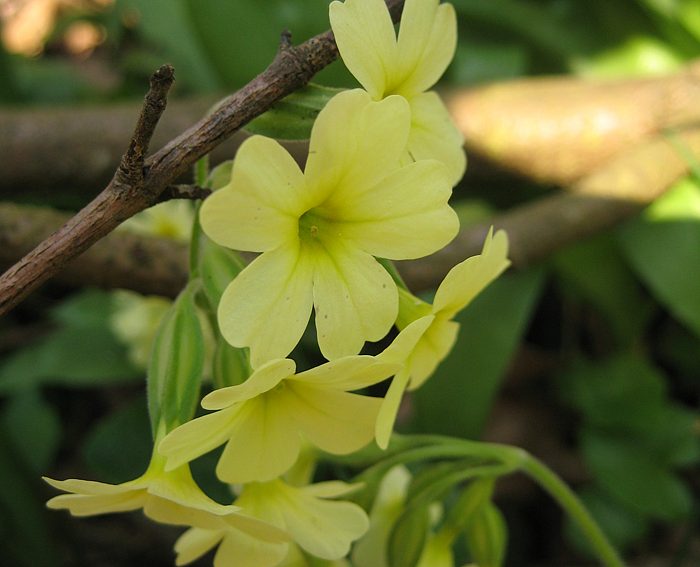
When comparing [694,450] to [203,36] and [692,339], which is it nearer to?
[692,339]

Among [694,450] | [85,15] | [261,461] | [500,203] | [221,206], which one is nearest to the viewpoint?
[221,206]

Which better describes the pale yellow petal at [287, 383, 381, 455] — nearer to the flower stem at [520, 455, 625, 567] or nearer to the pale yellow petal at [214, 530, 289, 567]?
the pale yellow petal at [214, 530, 289, 567]

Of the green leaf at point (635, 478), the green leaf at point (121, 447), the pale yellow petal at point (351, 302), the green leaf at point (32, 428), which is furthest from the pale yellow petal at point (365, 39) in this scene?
the green leaf at point (32, 428)

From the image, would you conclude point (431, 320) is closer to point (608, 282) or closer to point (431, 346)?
point (431, 346)

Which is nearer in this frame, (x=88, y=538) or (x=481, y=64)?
(x=88, y=538)

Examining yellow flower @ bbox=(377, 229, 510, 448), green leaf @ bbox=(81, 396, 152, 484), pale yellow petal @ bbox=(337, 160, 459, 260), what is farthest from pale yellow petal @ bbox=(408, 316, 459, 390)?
green leaf @ bbox=(81, 396, 152, 484)

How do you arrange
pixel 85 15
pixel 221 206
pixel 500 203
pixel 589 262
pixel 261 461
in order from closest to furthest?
pixel 221 206
pixel 261 461
pixel 589 262
pixel 500 203
pixel 85 15

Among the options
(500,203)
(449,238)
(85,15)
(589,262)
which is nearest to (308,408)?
(449,238)

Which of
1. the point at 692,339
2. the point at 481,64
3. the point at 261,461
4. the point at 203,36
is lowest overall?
the point at 692,339
